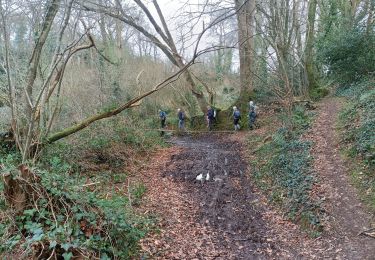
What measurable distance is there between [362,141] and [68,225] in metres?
7.42

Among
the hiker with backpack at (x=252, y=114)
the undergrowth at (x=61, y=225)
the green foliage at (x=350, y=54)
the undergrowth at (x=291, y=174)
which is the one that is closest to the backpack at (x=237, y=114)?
the hiker with backpack at (x=252, y=114)

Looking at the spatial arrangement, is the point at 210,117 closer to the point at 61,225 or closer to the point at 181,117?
the point at 181,117

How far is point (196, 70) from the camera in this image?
80.9 ft

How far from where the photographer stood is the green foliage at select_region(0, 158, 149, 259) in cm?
422

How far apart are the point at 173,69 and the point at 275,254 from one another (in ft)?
59.6

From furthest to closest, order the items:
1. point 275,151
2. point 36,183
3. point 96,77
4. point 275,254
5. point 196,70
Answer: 1. point 196,70
2. point 96,77
3. point 275,151
4. point 275,254
5. point 36,183

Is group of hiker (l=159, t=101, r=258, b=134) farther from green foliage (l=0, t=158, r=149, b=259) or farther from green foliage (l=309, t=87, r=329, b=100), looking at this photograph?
green foliage (l=0, t=158, r=149, b=259)

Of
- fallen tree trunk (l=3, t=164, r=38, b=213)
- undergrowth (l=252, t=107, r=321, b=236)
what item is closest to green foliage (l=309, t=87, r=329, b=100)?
undergrowth (l=252, t=107, r=321, b=236)

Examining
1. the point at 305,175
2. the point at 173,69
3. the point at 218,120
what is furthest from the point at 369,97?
the point at 173,69

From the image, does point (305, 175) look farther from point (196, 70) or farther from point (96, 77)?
point (196, 70)

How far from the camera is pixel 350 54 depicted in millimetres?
16078

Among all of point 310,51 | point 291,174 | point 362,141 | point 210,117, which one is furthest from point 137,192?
point 310,51

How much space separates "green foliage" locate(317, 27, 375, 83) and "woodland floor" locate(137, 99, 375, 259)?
6366mm

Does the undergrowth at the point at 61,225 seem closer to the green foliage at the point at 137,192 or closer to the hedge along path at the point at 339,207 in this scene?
the green foliage at the point at 137,192
